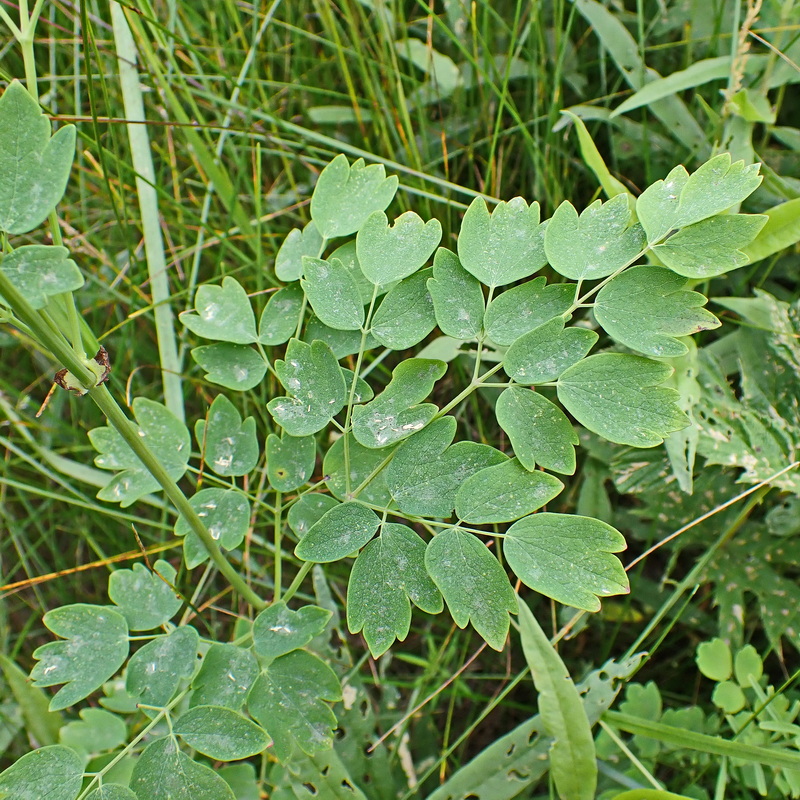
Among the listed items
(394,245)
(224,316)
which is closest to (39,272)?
(224,316)

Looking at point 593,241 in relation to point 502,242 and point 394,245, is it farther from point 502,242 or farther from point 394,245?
point 394,245

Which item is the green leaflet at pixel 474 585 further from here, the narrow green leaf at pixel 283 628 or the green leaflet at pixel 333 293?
the green leaflet at pixel 333 293

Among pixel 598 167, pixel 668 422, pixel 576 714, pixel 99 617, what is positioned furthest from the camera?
pixel 598 167

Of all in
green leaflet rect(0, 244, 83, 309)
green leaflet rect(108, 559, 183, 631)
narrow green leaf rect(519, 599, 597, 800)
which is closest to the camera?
green leaflet rect(0, 244, 83, 309)

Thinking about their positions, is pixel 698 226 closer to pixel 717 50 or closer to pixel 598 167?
pixel 598 167

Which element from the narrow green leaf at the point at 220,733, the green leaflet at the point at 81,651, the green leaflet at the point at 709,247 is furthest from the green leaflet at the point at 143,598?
the green leaflet at the point at 709,247

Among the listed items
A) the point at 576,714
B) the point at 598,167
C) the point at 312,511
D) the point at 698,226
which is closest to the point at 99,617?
the point at 312,511

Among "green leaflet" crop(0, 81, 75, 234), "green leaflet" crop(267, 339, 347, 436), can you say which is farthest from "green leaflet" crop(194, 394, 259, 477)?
"green leaflet" crop(0, 81, 75, 234)

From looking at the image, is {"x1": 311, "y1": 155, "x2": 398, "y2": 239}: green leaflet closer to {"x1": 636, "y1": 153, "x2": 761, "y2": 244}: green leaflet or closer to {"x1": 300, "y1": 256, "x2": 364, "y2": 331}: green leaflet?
{"x1": 300, "y1": 256, "x2": 364, "y2": 331}: green leaflet
